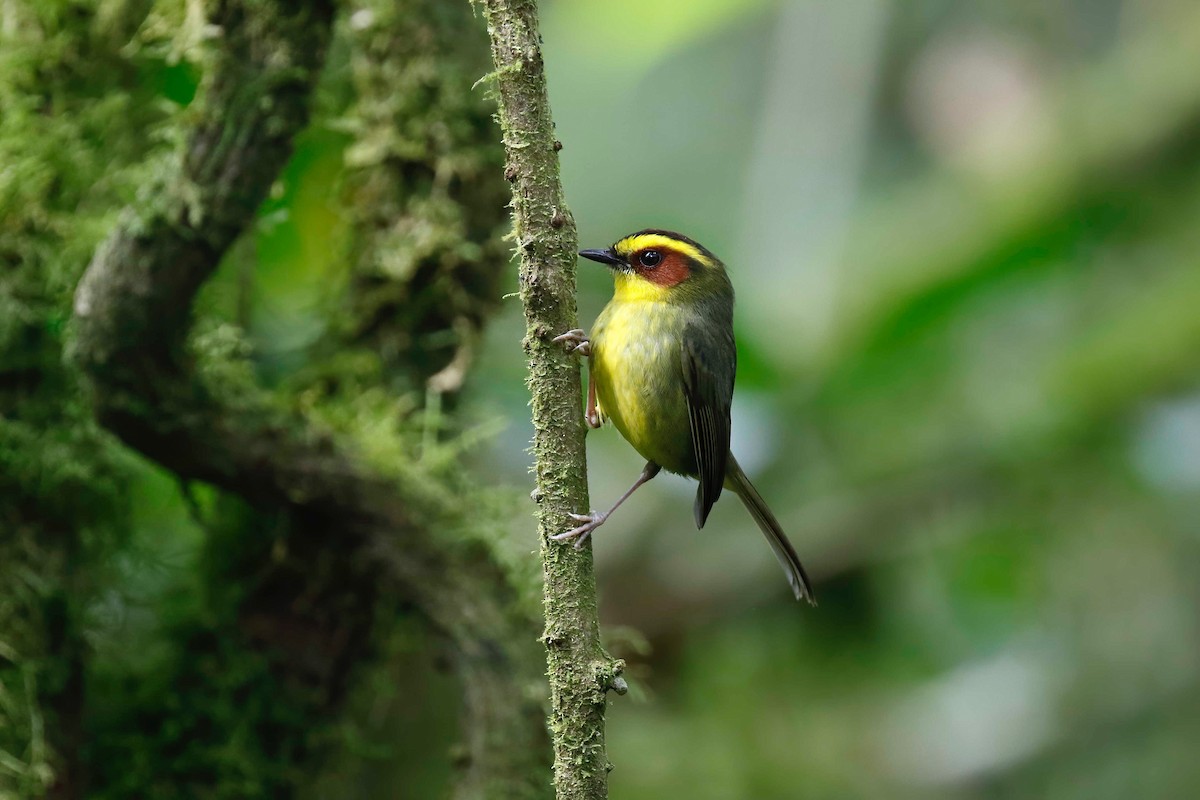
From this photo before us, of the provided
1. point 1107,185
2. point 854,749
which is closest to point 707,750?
point 854,749

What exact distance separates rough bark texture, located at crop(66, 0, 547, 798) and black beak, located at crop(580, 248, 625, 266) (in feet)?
2.71

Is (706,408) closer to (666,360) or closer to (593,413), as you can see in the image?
(666,360)

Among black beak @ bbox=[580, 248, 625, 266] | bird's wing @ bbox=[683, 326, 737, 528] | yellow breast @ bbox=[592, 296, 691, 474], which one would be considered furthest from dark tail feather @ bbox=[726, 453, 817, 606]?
black beak @ bbox=[580, 248, 625, 266]

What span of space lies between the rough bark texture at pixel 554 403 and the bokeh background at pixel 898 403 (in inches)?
64.0

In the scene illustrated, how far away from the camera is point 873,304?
4.08 m

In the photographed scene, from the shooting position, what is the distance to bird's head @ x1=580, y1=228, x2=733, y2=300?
332 cm

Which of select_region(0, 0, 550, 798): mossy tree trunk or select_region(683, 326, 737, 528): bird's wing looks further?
select_region(683, 326, 737, 528): bird's wing

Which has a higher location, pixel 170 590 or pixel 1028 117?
pixel 1028 117

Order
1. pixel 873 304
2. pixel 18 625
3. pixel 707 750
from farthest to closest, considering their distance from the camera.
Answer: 1. pixel 707 750
2. pixel 873 304
3. pixel 18 625

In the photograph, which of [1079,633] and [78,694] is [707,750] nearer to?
[1079,633]

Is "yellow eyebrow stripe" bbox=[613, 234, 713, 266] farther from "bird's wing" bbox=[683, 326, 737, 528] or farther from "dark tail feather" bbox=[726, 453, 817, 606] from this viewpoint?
"dark tail feather" bbox=[726, 453, 817, 606]

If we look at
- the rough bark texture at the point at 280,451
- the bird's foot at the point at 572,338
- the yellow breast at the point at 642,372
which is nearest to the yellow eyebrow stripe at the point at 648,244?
the yellow breast at the point at 642,372

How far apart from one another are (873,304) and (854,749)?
204cm

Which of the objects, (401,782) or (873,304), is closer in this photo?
(873,304)
